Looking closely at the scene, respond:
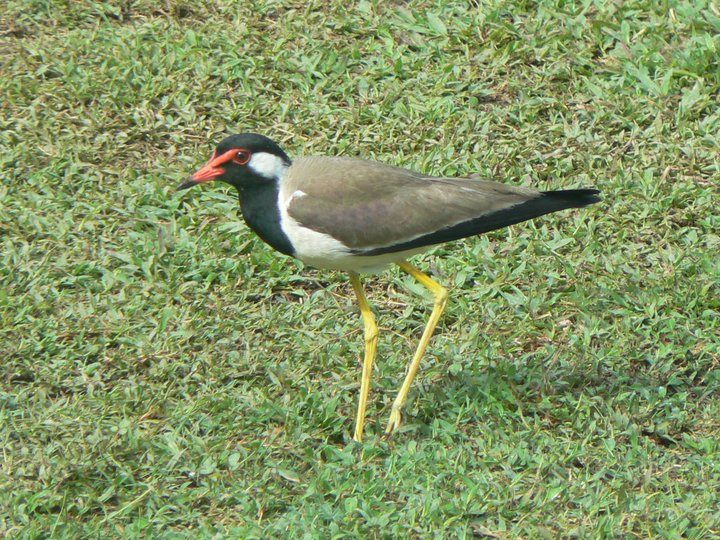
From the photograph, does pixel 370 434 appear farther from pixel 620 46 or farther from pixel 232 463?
pixel 620 46

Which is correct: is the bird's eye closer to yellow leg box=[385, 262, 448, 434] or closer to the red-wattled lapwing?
the red-wattled lapwing

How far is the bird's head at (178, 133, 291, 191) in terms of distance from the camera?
17.3ft

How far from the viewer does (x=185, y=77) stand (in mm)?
7430

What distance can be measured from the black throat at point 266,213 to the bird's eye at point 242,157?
12 centimetres

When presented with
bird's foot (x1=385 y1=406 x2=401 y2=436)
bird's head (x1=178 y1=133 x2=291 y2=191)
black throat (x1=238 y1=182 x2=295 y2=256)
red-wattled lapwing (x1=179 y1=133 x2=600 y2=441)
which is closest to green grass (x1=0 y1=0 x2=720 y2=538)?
bird's foot (x1=385 y1=406 x2=401 y2=436)

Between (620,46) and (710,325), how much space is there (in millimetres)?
2345

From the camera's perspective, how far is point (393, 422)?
536cm

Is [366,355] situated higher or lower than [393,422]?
higher

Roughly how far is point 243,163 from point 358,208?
1.85 feet

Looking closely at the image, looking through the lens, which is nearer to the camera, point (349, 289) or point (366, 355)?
point (366, 355)

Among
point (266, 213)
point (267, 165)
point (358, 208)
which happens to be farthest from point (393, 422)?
point (267, 165)

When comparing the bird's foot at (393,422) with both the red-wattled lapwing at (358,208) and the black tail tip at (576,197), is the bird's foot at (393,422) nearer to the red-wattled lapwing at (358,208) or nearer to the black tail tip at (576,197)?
the red-wattled lapwing at (358,208)

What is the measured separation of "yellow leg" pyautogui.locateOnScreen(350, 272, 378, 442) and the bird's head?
0.64 m

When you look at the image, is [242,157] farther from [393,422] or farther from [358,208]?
[393,422]
